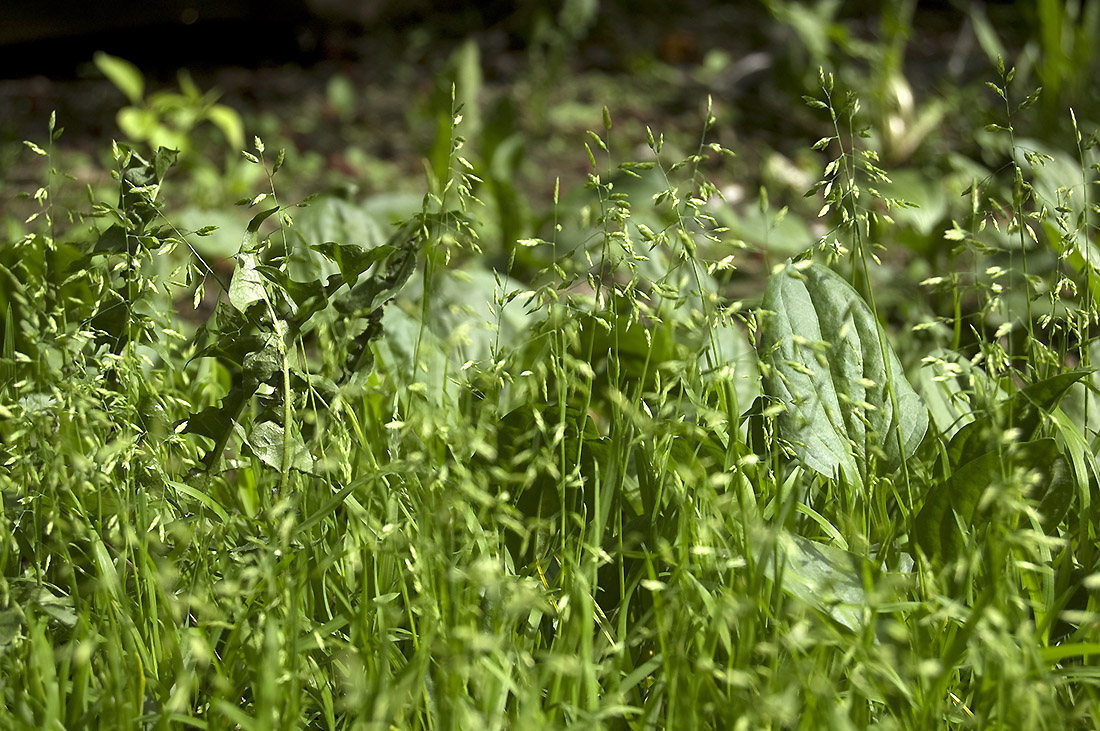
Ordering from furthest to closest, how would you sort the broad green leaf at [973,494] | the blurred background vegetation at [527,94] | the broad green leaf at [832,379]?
the blurred background vegetation at [527,94]
the broad green leaf at [832,379]
the broad green leaf at [973,494]

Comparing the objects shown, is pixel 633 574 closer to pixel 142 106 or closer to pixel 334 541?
pixel 334 541

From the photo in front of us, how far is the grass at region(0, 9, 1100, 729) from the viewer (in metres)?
0.86

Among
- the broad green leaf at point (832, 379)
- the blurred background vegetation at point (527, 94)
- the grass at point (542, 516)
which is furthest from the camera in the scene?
the blurred background vegetation at point (527, 94)

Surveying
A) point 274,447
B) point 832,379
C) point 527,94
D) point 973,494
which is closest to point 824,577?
point 973,494

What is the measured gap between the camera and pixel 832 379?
125 centimetres

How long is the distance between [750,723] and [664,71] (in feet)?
14.2

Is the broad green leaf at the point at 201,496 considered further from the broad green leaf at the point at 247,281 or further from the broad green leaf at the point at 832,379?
the broad green leaf at the point at 832,379

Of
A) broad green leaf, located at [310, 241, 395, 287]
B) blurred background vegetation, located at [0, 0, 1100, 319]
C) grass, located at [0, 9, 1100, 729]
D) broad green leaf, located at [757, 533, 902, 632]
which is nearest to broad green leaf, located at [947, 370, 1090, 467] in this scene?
grass, located at [0, 9, 1100, 729]

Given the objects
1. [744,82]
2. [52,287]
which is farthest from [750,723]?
[744,82]

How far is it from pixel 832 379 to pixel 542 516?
0.41 meters

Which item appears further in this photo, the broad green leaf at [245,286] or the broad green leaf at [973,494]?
the broad green leaf at [245,286]

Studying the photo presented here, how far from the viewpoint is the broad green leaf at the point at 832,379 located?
1.18 meters

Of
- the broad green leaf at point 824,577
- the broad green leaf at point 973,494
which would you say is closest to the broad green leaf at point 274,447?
the broad green leaf at point 824,577

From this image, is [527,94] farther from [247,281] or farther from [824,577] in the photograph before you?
[824,577]
